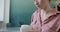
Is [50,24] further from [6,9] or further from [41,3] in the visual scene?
[6,9]

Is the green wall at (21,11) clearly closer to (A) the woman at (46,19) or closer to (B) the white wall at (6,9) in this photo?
(B) the white wall at (6,9)

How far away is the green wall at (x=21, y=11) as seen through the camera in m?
1.44

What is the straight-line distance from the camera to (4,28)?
1.46 metres

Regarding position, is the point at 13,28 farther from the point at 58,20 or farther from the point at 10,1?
the point at 58,20

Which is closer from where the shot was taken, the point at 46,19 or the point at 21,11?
the point at 46,19

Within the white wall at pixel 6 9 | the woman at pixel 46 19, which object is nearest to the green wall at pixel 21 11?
the white wall at pixel 6 9

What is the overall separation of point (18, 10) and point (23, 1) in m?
0.10

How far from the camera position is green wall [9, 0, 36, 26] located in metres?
1.44

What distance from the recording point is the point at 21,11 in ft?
4.75

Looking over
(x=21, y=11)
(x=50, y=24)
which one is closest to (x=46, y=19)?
(x=50, y=24)

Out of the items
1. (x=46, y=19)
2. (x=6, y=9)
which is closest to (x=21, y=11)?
(x=6, y=9)

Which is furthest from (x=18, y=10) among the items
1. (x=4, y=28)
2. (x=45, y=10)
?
(x=45, y=10)

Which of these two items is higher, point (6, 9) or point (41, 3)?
point (41, 3)

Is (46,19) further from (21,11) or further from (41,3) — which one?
(21,11)
